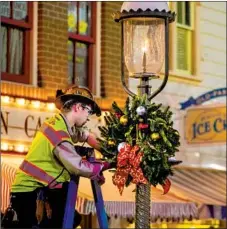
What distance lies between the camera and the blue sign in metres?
17.0

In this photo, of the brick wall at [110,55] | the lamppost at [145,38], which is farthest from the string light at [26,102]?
the lamppost at [145,38]

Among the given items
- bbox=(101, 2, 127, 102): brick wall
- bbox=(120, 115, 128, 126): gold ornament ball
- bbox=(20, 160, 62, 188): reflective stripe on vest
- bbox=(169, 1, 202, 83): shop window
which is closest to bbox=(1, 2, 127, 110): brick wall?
bbox=(101, 2, 127, 102): brick wall

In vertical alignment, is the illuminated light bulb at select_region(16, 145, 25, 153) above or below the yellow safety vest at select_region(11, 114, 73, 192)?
above

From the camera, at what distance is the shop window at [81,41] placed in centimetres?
1546

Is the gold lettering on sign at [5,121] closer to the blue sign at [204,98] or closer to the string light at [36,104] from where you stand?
the string light at [36,104]

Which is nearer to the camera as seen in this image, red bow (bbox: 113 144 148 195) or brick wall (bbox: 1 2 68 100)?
red bow (bbox: 113 144 148 195)

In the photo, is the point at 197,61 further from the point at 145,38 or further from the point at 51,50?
the point at 145,38

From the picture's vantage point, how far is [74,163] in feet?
25.9

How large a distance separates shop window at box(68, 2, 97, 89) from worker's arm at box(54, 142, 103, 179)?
7.40 metres

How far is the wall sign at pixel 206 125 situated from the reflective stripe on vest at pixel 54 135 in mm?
8635

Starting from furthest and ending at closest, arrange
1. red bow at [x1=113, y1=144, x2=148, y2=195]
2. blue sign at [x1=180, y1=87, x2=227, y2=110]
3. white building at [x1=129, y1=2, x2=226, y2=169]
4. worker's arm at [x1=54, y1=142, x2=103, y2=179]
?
white building at [x1=129, y1=2, x2=226, y2=169], blue sign at [x1=180, y1=87, x2=227, y2=110], red bow at [x1=113, y1=144, x2=148, y2=195], worker's arm at [x1=54, y1=142, x2=103, y2=179]

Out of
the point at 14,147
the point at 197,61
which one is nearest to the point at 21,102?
the point at 14,147

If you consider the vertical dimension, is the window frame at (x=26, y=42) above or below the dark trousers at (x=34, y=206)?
above

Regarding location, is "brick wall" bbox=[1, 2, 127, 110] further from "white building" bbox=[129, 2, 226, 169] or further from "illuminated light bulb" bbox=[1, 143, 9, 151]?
"white building" bbox=[129, 2, 226, 169]
